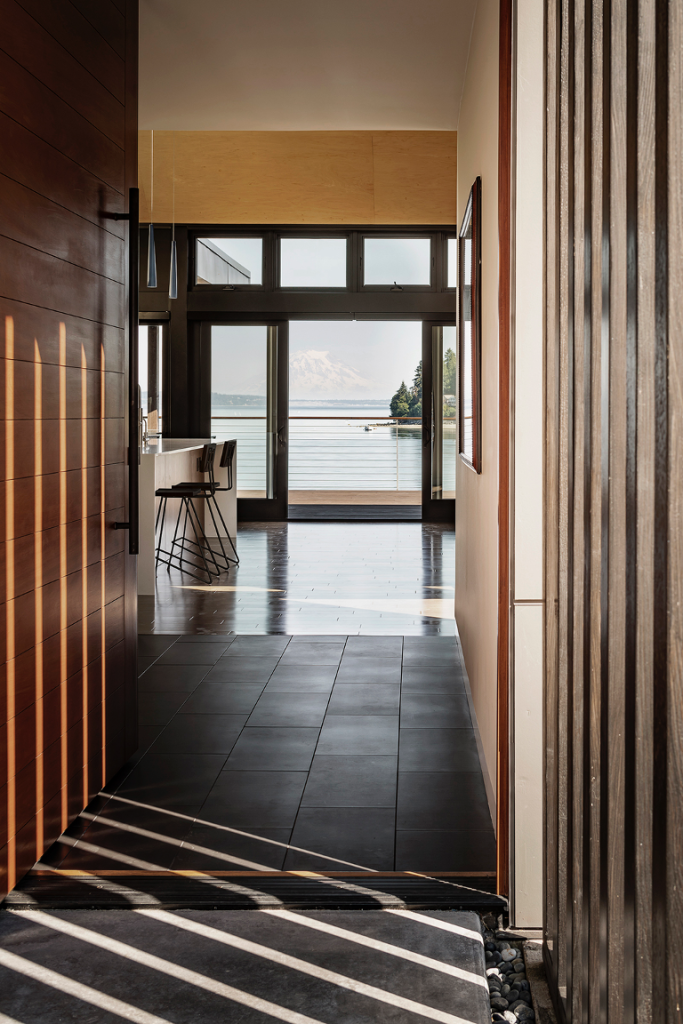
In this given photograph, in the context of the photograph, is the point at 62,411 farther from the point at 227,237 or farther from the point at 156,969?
the point at 227,237

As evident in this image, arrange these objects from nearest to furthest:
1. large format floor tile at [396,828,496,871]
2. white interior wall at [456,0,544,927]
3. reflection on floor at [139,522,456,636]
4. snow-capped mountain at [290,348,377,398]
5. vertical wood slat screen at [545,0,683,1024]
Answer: vertical wood slat screen at [545,0,683,1024]
white interior wall at [456,0,544,927]
large format floor tile at [396,828,496,871]
reflection on floor at [139,522,456,636]
snow-capped mountain at [290,348,377,398]

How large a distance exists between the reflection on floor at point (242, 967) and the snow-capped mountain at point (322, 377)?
10567 millimetres

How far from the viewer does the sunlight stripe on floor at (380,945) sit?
6.16 ft

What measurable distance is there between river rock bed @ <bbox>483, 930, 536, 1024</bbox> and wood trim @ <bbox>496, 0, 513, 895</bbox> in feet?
0.50

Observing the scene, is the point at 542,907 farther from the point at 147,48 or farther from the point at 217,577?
the point at 217,577

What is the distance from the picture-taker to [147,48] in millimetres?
3791

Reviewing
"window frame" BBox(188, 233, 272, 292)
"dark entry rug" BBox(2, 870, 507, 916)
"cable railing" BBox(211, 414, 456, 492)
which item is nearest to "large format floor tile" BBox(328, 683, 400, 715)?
"dark entry rug" BBox(2, 870, 507, 916)

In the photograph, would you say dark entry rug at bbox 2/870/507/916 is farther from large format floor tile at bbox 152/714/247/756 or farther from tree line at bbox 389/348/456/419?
tree line at bbox 389/348/456/419

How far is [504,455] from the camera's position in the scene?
2223mm

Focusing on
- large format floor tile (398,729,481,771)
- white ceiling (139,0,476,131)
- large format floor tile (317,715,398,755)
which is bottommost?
large format floor tile (398,729,481,771)

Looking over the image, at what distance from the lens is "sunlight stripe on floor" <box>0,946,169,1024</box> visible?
1.73 m

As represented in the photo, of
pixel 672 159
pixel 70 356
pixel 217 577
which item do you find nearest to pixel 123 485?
pixel 70 356

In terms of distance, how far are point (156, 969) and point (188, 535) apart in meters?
6.55

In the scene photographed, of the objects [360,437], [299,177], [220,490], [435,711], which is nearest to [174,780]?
[435,711]
